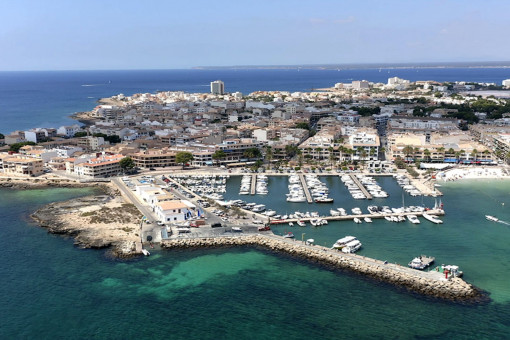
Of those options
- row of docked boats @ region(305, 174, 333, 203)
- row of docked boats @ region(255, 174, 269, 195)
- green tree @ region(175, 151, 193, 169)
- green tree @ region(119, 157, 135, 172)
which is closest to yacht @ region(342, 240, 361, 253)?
row of docked boats @ region(305, 174, 333, 203)

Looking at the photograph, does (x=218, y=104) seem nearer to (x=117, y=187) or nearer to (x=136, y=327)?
(x=117, y=187)

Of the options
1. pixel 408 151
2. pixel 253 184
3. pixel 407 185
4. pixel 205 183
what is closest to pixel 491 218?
pixel 407 185

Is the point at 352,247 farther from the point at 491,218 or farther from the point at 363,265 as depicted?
the point at 491,218

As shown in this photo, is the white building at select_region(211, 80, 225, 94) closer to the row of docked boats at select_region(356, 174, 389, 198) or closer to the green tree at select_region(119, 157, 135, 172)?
the green tree at select_region(119, 157, 135, 172)

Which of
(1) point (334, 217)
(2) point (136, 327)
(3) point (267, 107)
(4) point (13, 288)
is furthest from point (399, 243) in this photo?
(3) point (267, 107)

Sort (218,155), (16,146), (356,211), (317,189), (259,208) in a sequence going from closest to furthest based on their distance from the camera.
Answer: (356,211), (259,208), (317,189), (218,155), (16,146)

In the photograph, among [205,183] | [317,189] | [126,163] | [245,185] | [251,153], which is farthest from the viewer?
[251,153]
